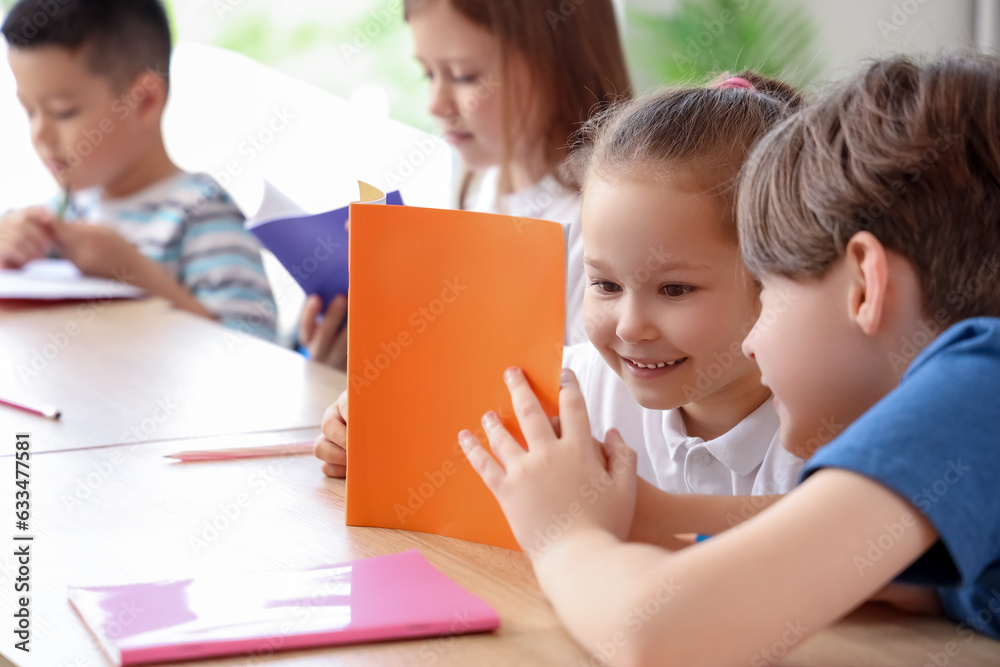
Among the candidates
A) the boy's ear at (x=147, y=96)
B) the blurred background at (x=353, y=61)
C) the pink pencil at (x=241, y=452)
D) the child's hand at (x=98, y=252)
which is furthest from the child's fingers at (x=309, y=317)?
the blurred background at (x=353, y=61)

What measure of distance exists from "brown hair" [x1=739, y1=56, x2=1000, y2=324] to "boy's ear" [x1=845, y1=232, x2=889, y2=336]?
1 centimetres

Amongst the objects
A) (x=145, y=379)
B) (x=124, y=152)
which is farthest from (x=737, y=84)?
(x=124, y=152)

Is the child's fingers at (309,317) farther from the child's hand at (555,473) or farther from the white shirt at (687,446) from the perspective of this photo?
the child's hand at (555,473)

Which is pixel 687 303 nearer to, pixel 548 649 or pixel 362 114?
pixel 548 649

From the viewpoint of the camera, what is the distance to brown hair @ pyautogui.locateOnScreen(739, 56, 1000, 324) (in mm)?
660

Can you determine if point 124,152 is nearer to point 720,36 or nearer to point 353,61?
point 353,61

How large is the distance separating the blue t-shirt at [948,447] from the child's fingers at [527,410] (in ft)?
0.72

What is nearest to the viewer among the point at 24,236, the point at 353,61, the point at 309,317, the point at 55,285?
the point at 309,317

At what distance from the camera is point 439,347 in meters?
0.84

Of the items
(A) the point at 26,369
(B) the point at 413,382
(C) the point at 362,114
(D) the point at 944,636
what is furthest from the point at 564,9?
(C) the point at 362,114

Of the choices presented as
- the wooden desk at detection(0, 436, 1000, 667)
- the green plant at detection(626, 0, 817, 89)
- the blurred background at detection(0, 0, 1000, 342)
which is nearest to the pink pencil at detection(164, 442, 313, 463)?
the wooden desk at detection(0, 436, 1000, 667)

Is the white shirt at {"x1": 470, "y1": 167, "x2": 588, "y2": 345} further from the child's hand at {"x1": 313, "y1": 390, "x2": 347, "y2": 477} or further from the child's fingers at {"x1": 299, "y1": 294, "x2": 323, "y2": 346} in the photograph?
the child's hand at {"x1": 313, "y1": 390, "x2": 347, "y2": 477}

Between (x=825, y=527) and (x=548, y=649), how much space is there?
0.20 m

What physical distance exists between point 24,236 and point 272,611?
1.62 meters
